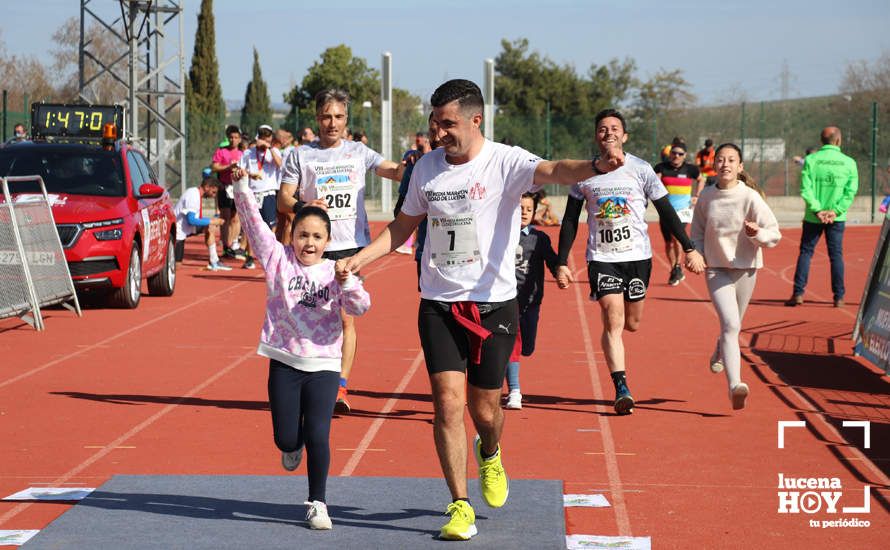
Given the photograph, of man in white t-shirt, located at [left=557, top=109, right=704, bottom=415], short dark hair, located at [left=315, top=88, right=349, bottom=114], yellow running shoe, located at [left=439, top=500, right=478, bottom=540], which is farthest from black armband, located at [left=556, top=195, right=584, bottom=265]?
yellow running shoe, located at [left=439, top=500, right=478, bottom=540]

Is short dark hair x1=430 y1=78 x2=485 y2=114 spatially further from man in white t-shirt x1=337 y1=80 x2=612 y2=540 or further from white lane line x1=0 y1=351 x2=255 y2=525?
white lane line x1=0 y1=351 x2=255 y2=525

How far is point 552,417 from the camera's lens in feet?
31.1

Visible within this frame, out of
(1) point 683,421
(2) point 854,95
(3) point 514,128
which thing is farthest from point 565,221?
(2) point 854,95

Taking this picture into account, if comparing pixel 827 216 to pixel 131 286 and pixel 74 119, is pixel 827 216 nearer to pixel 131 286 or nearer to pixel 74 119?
pixel 131 286

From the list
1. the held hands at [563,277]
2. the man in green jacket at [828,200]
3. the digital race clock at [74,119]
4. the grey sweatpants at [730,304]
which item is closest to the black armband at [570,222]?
the held hands at [563,277]

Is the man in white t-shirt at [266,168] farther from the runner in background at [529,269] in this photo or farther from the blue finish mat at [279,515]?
the blue finish mat at [279,515]

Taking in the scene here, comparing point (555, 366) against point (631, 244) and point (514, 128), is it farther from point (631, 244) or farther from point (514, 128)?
point (514, 128)

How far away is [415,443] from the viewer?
337 inches

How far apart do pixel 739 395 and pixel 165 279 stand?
978 centimetres

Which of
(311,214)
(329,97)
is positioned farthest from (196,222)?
(311,214)

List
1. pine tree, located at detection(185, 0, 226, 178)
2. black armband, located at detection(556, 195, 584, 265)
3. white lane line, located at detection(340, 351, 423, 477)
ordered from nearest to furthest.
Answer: white lane line, located at detection(340, 351, 423, 477)
black armband, located at detection(556, 195, 584, 265)
pine tree, located at detection(185, 0, 226, 178)

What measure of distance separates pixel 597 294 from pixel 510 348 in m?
3.54

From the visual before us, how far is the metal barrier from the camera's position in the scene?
13.6 meters

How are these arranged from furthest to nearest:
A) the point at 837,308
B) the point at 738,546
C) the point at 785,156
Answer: the point at 785,156 < the point at 837,308 < the point at 738,546
